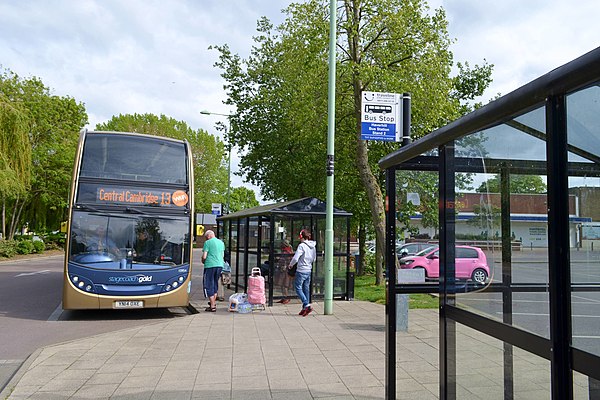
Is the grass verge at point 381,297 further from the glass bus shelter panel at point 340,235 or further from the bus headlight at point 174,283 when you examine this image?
the bus headlight at point 174,283

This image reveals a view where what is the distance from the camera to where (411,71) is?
42.0ft

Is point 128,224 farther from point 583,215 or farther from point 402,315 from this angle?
point 583,215

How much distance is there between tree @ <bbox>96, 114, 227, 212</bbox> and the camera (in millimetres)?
45875

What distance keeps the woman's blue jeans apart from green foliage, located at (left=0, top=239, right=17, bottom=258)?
27.6 metres

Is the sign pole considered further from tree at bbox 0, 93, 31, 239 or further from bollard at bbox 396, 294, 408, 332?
tree at bbox 0, 93, 31, 239

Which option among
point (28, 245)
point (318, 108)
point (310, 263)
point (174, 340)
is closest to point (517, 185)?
point (174, 340)

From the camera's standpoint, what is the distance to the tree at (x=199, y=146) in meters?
45.9

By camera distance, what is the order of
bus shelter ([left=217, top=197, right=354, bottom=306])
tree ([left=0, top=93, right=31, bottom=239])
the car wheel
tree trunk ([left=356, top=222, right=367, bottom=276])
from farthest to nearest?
tree ([left=0, top=93, right=31, bottom=239]), tree trunk ([left=356, top=222, right=367, bottom=276]), bus shelter ([left=217, top=197, right=354, bottom=306]), the car wheel

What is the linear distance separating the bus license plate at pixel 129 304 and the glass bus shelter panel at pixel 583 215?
9551 mm

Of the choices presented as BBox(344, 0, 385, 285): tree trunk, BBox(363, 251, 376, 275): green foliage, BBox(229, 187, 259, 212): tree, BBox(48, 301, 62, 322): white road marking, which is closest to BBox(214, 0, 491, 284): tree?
BBox(344, 0, 385, 285): tree trunk

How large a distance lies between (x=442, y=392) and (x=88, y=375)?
4.21 metres

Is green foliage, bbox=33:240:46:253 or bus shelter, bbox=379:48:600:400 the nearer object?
bus shelter, bbox=379:48:600:400

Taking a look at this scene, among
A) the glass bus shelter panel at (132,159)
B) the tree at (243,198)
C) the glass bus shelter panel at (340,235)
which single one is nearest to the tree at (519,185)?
the glass bus shelter panel at (132,159)

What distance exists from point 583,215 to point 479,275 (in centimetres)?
117
